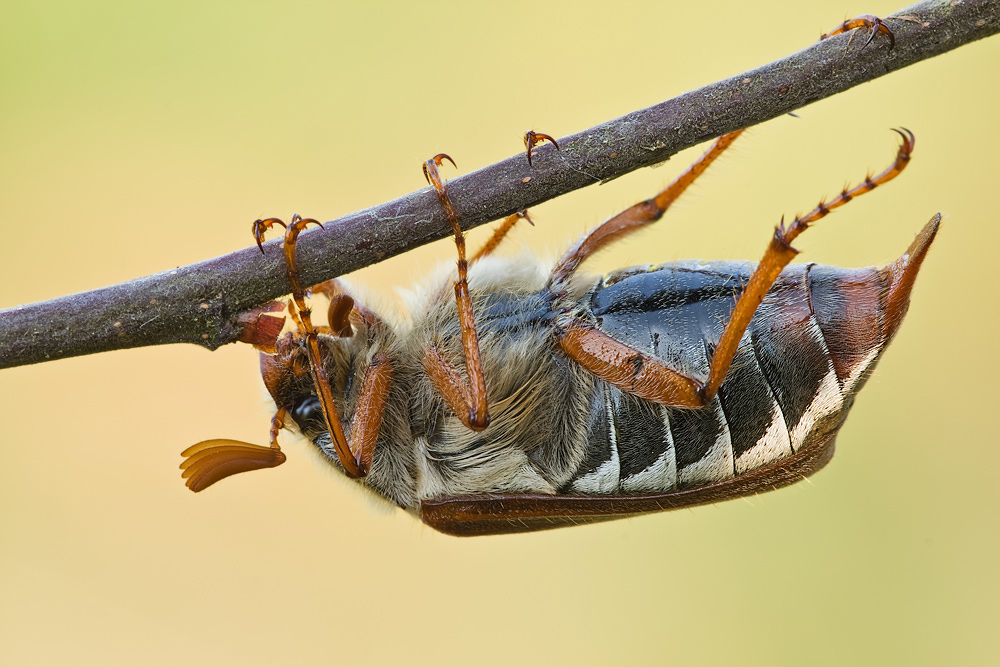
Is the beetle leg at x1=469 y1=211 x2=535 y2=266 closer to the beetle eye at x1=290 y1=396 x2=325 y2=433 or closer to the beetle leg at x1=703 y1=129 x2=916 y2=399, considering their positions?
the beetle eye at x1=290 y1=396 x2=325 y2=433

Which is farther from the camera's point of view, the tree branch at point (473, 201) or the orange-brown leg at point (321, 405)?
the orange-brown leg at point (321, 405)

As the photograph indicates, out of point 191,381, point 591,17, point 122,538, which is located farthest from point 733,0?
point 122,538

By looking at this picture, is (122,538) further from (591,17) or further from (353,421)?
(591,17)

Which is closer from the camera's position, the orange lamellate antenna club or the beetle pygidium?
the orange lamellate antenna club

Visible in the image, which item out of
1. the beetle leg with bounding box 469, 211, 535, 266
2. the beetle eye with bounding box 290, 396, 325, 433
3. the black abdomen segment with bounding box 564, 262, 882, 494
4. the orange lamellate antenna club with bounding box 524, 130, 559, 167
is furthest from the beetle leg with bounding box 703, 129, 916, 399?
the beetle eye with bounding box 290, 396, 325, 433

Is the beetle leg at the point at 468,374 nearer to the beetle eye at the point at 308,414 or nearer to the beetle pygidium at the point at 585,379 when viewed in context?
the beetle pygidium at the point at 585,379

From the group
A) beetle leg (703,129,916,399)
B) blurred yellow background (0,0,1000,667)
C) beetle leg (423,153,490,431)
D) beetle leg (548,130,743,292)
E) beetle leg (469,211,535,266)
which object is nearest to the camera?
beetle leg (703,129,916,399)

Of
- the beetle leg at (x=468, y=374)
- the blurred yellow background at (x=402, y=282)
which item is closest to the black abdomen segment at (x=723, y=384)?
the beetle leg at (x=468, y=374)
